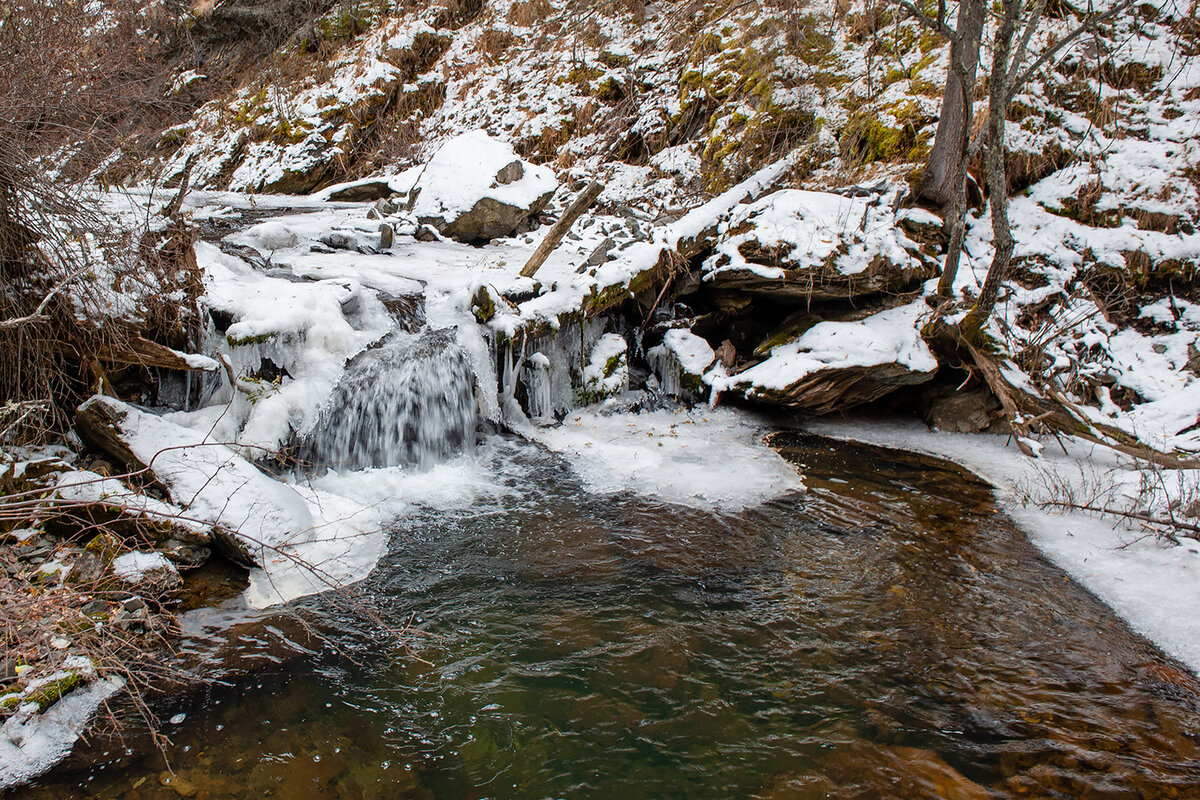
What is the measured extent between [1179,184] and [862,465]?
17.7 ft

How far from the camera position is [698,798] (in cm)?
246

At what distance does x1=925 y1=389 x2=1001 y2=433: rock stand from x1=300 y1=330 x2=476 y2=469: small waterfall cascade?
15.9 ft

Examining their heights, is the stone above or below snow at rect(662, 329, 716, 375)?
above

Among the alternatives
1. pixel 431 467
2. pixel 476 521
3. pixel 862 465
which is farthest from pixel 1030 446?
pixel 431 467

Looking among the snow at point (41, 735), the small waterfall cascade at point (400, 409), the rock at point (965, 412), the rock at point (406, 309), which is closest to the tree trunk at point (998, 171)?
the rock at point (965, 412)

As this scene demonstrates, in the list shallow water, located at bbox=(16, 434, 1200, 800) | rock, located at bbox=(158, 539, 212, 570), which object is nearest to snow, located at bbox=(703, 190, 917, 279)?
shallow water, located at bbox=(16, 434, 1200, 800)

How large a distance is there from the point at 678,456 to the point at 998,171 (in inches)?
154

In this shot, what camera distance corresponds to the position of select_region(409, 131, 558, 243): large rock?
32.0 feet

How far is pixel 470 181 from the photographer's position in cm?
994

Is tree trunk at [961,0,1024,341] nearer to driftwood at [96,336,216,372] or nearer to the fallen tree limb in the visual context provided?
the fallen tree limb

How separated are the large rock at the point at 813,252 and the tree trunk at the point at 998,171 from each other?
94 cm

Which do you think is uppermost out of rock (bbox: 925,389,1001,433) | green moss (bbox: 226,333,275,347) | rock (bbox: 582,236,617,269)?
rock (bbox: 582,236,617,269)

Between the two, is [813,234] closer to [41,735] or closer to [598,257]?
→ [598,257]

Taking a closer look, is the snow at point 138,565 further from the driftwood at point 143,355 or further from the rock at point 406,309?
the rock at point 406,309
